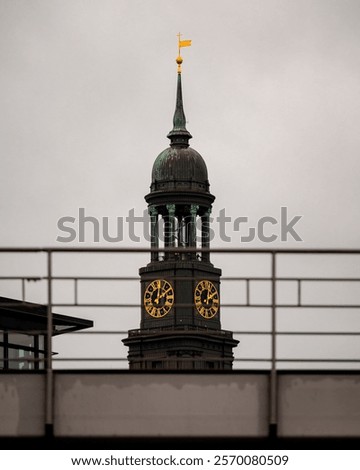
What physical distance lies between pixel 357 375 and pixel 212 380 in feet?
4.44

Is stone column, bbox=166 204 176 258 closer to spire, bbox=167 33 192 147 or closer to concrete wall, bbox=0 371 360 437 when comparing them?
spire, bbox=167 33 192 147

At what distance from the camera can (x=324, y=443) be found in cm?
1714

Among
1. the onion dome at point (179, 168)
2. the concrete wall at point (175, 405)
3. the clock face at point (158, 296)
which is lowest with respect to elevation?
the concrete wall at point (175, 405)

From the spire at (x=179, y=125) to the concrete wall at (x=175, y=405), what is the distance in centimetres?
15422

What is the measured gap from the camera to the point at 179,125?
176625 mm

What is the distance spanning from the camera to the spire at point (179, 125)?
17362 cm

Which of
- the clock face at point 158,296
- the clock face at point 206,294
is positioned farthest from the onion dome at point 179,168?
the clock face at point 158,296

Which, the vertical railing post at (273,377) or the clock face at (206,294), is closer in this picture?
the vertical railing post at (273,377)

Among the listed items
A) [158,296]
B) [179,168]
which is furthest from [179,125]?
[158,296]

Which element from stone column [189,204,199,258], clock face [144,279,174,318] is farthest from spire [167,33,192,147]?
clock face [144,279,174,318]

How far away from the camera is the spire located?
174 m

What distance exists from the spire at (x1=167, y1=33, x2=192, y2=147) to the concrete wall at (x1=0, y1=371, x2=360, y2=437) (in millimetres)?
154216

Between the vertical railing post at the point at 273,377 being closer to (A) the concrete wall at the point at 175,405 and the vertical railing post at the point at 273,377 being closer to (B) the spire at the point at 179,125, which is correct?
(A) the concrete wall at the point at 175,405
